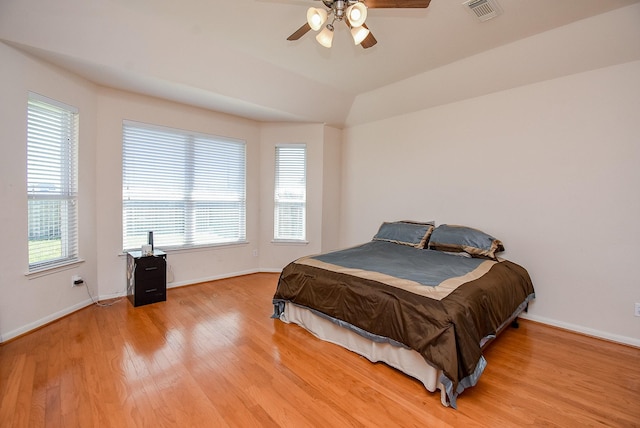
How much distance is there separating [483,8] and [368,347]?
9.52 feet

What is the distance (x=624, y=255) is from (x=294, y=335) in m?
3.13

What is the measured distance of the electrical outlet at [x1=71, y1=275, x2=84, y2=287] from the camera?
3.00 m

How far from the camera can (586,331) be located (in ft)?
8.83

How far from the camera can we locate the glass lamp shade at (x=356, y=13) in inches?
72.0

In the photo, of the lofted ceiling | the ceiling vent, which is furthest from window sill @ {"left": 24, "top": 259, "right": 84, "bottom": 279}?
the ceiling vent

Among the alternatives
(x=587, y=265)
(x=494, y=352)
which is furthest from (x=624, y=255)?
(x=494, y=352)

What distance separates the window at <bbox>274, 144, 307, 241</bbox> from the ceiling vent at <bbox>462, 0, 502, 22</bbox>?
9.56 ft

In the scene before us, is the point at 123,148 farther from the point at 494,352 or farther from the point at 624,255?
the point at 624,255

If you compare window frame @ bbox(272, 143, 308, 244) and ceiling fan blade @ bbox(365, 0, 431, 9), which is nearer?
ceiling fan blade @ bbox(365, 0, 431, 9)

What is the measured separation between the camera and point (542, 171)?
9.65ft

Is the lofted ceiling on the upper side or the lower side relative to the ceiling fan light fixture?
upper

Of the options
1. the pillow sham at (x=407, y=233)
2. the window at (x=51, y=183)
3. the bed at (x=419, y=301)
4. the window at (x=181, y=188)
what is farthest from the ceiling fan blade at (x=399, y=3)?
the window at (x=51, y=183)

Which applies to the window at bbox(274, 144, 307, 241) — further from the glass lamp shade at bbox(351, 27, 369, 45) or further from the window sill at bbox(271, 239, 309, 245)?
the glass lamp shade at bbox(351, 27, 369, 45)

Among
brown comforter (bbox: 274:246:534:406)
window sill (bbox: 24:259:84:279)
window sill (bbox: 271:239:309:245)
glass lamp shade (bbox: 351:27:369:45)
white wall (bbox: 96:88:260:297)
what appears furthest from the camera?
window sill (bbox: 271:239:309:245)
